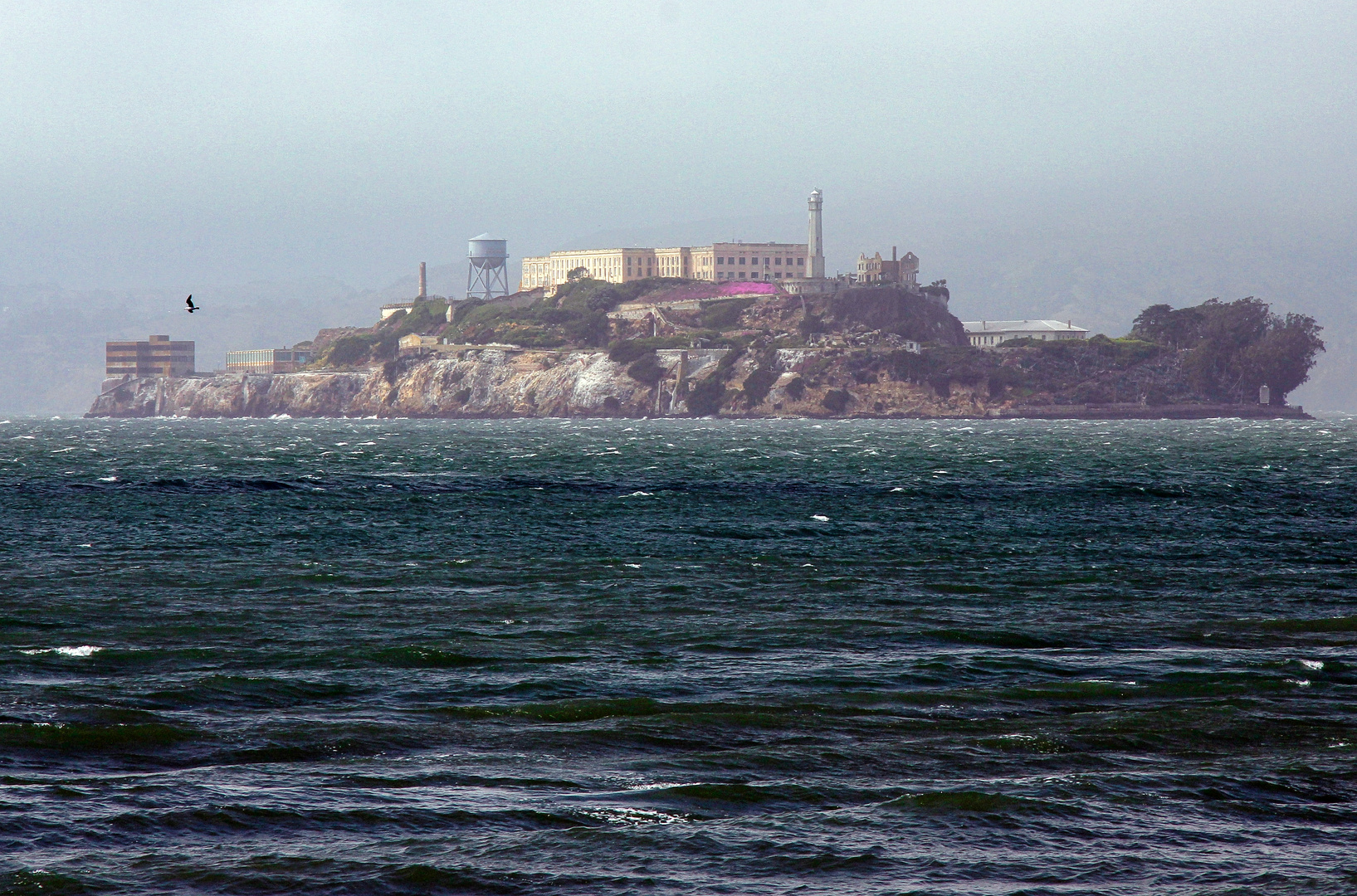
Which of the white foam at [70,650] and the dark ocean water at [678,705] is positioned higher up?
the white foam at [70,650]

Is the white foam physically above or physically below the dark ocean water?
above

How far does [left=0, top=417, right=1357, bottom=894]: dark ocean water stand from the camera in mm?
14742

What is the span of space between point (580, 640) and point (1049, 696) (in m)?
9.77

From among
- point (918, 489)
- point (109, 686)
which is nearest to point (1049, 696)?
point (109, 686)

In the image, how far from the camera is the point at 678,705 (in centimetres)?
2259

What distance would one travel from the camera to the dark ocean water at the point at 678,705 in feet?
48.4

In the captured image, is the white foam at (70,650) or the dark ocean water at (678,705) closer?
the dark ocean water at (678,705)

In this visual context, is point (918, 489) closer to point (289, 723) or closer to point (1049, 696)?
point (1049, 696)

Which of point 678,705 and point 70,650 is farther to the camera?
point 70,650

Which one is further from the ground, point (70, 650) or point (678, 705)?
point (70, 650)

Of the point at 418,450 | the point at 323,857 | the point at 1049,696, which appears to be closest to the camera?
the point at 323,857

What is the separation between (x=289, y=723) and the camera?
20.9 m

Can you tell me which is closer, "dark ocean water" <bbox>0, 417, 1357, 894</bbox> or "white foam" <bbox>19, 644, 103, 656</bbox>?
"dark ocean water" <bbox>0, 417, 1357, 894</bbox>

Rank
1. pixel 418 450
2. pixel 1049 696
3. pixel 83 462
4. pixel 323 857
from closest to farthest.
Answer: pixel 323 857 < pixel 1049 696 < pixel 83 462 < pixel 418 450
